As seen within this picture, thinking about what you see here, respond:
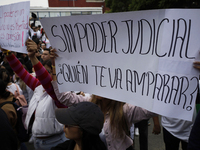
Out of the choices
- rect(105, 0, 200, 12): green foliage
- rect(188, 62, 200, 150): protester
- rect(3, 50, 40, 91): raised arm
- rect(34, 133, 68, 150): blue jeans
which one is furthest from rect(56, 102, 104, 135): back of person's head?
rect(105, 0, 200, 12): green foliage

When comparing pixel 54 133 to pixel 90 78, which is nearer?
pixel 90 78

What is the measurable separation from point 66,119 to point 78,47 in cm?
68

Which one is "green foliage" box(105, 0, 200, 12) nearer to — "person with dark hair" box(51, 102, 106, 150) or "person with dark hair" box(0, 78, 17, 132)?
"person with dark hair" box(0, 78, 17, 132)

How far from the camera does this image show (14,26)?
2.07 m

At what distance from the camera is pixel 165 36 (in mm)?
1142

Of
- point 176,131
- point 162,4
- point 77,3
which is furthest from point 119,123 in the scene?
point 77,3

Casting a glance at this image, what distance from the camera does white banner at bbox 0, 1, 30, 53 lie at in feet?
6.30

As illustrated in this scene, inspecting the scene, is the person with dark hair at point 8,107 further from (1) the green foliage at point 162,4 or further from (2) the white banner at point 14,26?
(1) the green foliage at point 162,4

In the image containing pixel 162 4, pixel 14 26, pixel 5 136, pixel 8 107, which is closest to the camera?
pixel 5 136

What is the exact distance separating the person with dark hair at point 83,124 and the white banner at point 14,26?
1.11 meters

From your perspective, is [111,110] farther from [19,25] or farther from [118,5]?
[118,5]

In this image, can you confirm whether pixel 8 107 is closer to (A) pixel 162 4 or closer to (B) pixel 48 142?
(B) pixel 48 142

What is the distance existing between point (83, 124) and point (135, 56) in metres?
0.61

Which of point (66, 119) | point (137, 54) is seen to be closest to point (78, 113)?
point (66, 119)
